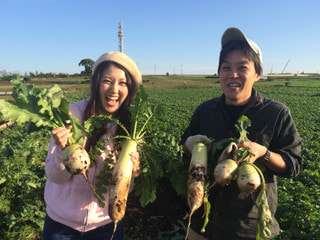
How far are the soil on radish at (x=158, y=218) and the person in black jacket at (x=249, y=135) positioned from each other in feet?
5.28

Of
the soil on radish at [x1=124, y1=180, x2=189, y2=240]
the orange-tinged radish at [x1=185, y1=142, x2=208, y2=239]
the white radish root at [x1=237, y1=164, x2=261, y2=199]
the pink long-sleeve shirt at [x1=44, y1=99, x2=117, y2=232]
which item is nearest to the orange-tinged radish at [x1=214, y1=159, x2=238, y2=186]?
the white radish root at [x1=237, y1=164, x2=261, y2=199]

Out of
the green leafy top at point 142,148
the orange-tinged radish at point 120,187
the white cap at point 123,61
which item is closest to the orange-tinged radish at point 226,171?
the green leafy top at point 142,148

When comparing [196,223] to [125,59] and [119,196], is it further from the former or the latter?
[125,59]

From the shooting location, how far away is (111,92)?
2.22 meters

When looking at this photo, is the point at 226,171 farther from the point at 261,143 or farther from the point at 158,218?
the point at 158,218

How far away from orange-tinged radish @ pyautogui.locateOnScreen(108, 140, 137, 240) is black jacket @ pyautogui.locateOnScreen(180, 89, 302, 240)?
978 millimetres

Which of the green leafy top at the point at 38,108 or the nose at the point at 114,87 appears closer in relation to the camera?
the green leafy top at the point at 38,108

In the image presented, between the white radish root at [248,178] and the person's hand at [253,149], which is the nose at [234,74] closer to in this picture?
the person's hand at [253,149]

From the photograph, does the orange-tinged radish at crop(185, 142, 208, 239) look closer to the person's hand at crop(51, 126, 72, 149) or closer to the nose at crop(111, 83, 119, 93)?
the nose at crop(111, 83, 119, 93)

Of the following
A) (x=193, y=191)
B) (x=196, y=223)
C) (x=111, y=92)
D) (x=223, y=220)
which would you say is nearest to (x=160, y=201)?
(x=196, y=223)

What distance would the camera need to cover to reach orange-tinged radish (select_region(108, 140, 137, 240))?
2.02m

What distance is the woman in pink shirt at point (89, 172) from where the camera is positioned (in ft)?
6.95

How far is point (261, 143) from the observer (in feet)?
7.22

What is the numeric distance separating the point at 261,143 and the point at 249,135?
14cm
